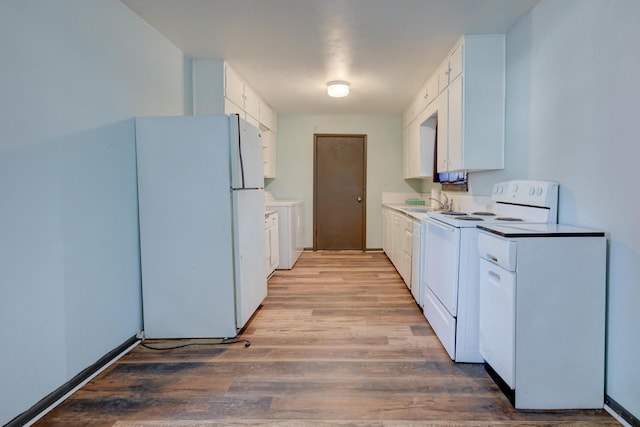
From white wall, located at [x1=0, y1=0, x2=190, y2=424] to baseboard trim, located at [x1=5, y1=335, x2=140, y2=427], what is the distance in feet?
0.12

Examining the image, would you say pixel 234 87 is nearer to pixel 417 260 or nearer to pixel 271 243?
pixel 271 243

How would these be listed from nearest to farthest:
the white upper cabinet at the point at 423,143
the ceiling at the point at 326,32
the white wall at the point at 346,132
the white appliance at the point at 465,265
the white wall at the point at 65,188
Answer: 1. the white wall at the point at 65,188
2. the white appliance at the point at 465,265
3. the ceiling at the point at 326,32
4. the white upper cabinet at the point at 423,143
5. the white wall at the point at 346,132

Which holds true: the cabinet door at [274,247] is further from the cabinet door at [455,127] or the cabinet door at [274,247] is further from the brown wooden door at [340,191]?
the cabinet door at [455,127]

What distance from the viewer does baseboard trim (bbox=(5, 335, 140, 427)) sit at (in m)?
1.66

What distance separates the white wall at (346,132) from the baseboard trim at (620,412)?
4495 millimetres

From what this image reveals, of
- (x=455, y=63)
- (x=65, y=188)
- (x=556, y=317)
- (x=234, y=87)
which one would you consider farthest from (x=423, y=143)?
(x=65, y=188)

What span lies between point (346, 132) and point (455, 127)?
307 centimetres

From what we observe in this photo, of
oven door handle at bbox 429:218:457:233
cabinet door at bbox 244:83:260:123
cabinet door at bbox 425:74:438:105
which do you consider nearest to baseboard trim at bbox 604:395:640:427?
oven door handle at bbox 429:218:457:233

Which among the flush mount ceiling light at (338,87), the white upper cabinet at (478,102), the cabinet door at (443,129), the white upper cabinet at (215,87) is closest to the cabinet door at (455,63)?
the white upper cabinet at (478,102)

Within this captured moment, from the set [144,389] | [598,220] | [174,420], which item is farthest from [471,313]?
[144,389]

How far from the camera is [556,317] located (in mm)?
1749

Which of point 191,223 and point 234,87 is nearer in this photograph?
point 191,223

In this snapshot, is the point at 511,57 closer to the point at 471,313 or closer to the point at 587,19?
the point at 587,19

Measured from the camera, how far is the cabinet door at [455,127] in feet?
10.00
